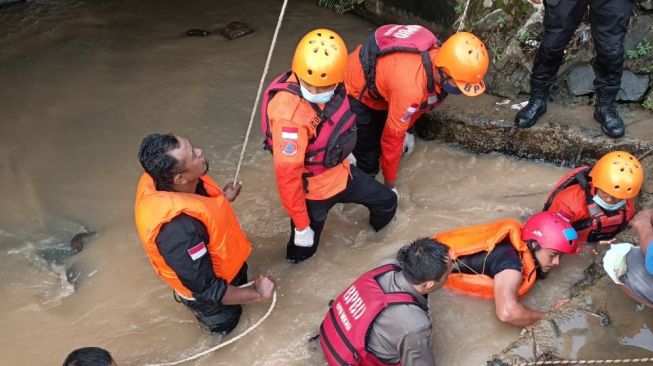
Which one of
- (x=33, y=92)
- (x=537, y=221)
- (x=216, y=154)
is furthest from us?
(x=33, y=92)

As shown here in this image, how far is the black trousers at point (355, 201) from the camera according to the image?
13.8 ft

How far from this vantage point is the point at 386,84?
4.44m

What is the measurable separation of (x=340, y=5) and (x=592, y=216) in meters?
4.72

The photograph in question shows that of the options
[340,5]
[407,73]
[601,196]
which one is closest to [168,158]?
[407,73]

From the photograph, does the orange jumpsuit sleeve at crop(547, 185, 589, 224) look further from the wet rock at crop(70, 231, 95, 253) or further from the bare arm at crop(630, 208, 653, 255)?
the wet rock at crop(70, 231, 95, 253)

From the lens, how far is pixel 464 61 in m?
4.11

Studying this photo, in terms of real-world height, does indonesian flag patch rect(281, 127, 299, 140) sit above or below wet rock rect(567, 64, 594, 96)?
above

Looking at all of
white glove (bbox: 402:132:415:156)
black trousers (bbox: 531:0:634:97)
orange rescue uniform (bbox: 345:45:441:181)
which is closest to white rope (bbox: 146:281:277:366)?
orange rescue uniform (bbox: 345:45:441:181)

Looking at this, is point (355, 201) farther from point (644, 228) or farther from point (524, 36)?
point (524, 36)

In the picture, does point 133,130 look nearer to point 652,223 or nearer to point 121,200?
point 121,200

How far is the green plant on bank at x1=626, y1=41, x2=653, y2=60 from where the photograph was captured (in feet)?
17.0

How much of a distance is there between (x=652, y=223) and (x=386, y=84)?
1.99 meters

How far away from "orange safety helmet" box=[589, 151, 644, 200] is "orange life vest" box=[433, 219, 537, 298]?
661 mm

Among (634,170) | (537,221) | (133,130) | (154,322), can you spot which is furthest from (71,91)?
(634,170)
